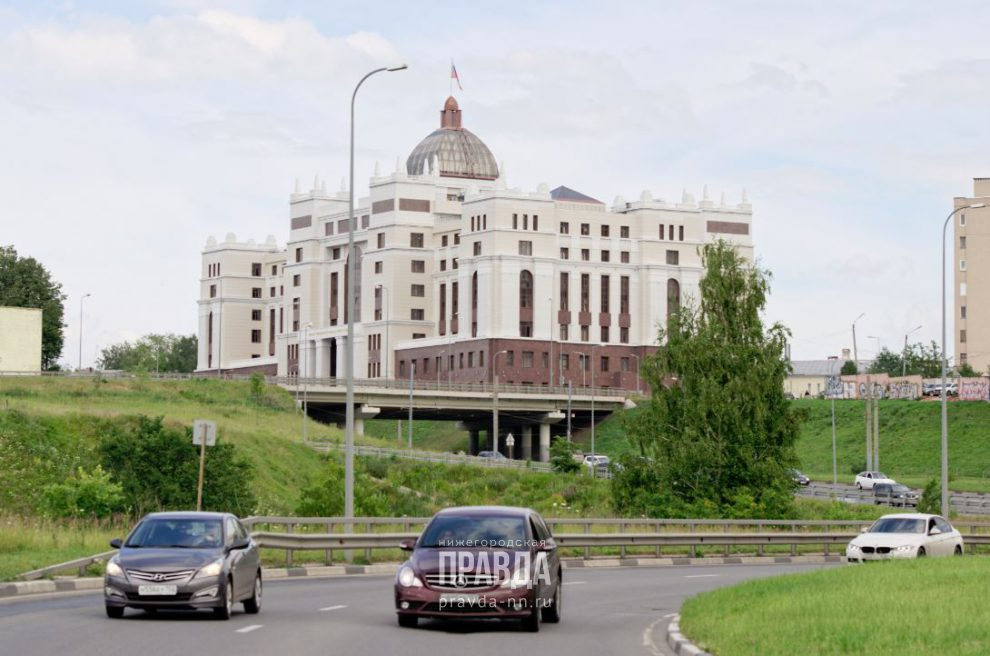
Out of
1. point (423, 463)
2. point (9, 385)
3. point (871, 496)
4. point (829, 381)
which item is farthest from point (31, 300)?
point (871, 496)

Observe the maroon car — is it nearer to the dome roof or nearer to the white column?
the white column

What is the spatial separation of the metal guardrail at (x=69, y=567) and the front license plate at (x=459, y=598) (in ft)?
27.3

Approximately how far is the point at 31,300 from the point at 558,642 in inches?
4751

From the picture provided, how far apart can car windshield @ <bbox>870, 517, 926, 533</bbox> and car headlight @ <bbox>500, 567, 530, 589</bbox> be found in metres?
18.5

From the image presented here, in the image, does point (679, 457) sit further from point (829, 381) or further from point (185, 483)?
point (829, 381)

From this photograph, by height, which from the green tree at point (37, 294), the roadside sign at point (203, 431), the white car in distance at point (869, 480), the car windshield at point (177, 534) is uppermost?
the green tree at point (37, 294)

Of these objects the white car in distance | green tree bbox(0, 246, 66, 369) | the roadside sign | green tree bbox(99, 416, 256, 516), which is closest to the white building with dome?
green tree bbox(0, 246, 66, 369)

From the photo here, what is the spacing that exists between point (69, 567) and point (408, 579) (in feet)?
27.2

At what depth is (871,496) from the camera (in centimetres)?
8294

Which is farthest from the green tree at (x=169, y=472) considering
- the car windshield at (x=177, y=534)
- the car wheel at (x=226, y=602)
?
the car wheel at (x=226, y=602)

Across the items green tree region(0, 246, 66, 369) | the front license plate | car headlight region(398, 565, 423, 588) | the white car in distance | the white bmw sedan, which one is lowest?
the white car in distance

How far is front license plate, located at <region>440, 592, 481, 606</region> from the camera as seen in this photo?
2031 cm

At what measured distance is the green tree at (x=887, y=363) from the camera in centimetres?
18225

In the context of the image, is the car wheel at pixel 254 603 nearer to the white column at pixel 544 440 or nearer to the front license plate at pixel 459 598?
the front license plate at pixel 459 598
